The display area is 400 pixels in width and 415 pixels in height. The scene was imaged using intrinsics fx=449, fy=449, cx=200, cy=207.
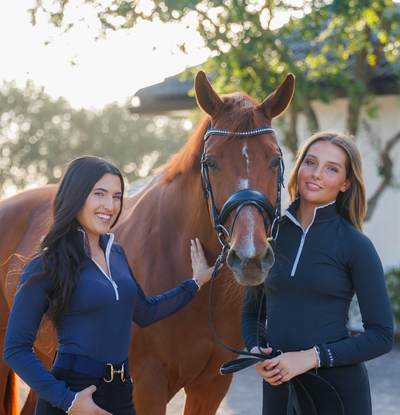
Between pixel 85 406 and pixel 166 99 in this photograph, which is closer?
pixel 85 406

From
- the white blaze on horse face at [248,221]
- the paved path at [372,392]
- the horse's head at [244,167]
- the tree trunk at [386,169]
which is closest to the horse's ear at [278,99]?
the horse's head at [244,167]

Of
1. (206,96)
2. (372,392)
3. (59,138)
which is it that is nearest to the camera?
(206,96)

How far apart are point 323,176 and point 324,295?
0.49 m

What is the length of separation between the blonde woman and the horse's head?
Result: 16 cm

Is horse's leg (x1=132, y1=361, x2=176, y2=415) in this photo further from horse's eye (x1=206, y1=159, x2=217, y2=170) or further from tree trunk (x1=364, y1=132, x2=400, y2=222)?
tree trunk (x1=364, y1=132, x2=400, y2=222)

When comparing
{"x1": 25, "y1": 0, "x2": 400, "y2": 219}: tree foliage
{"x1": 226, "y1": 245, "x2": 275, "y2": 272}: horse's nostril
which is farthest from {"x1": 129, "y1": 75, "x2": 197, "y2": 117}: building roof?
{"x1": 226, "y1": 245, "x2": 275, "y2": 272}: horse's nostril

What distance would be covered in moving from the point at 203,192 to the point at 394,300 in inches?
211

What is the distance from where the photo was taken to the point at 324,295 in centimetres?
172

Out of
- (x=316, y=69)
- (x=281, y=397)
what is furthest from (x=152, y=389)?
(x=316, y=69)

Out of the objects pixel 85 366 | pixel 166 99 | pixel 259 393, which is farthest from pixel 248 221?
pixel 166 99

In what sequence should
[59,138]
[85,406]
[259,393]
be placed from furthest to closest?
[59,138] < [259,393] < [85,406]

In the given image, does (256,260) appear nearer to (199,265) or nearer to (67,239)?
(199,265)

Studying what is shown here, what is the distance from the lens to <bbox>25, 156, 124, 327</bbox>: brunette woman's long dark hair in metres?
1.63

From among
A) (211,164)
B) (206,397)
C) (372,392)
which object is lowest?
(372,392)
